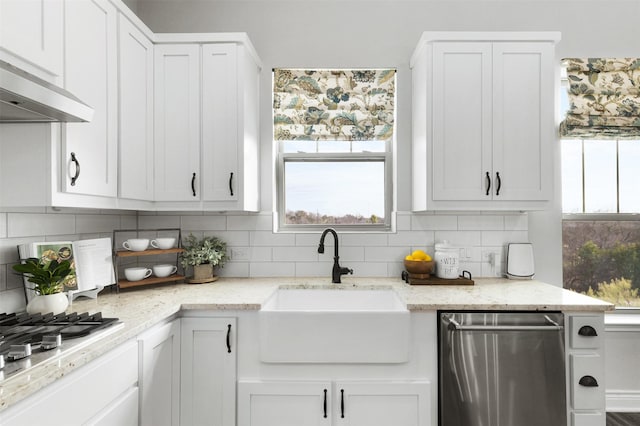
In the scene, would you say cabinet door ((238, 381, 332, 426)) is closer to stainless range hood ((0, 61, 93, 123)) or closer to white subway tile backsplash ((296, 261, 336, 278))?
white subway tile backsplash ((296, 261, 336, 278))

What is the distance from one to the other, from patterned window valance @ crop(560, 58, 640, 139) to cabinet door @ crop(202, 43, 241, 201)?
2.21 meters

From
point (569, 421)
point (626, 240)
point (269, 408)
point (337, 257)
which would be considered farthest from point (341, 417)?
point (626, 240)

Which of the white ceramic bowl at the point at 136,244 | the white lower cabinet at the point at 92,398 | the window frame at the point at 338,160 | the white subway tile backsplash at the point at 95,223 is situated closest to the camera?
the white lower cabinet at the point at 92,398

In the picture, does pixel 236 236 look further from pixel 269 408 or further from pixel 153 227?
pixel 269 408

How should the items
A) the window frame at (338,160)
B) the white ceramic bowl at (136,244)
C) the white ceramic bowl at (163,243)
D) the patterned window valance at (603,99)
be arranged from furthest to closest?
the window frame at (338,160), the patterned window valance at (603,99), the white ceramic bowl at (163,243), the white ceramic bowl at (136,244)

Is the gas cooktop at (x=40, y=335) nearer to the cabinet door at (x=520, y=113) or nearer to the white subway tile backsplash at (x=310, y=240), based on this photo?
the white subway tile backsplash at (x=310, y=240)

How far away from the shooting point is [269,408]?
5.80 ft

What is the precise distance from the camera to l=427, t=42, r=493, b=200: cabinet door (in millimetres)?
2176

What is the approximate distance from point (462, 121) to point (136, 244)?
2055 millimetres

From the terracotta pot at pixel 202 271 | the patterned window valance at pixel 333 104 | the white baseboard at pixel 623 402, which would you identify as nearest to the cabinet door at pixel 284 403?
the terracotta pot at pixel 202 271

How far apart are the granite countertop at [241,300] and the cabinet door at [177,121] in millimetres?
600

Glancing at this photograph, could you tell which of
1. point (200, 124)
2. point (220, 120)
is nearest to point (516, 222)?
point (220, 120)

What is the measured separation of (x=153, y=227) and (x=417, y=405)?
2.00 metres

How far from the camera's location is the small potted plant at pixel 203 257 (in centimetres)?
234
